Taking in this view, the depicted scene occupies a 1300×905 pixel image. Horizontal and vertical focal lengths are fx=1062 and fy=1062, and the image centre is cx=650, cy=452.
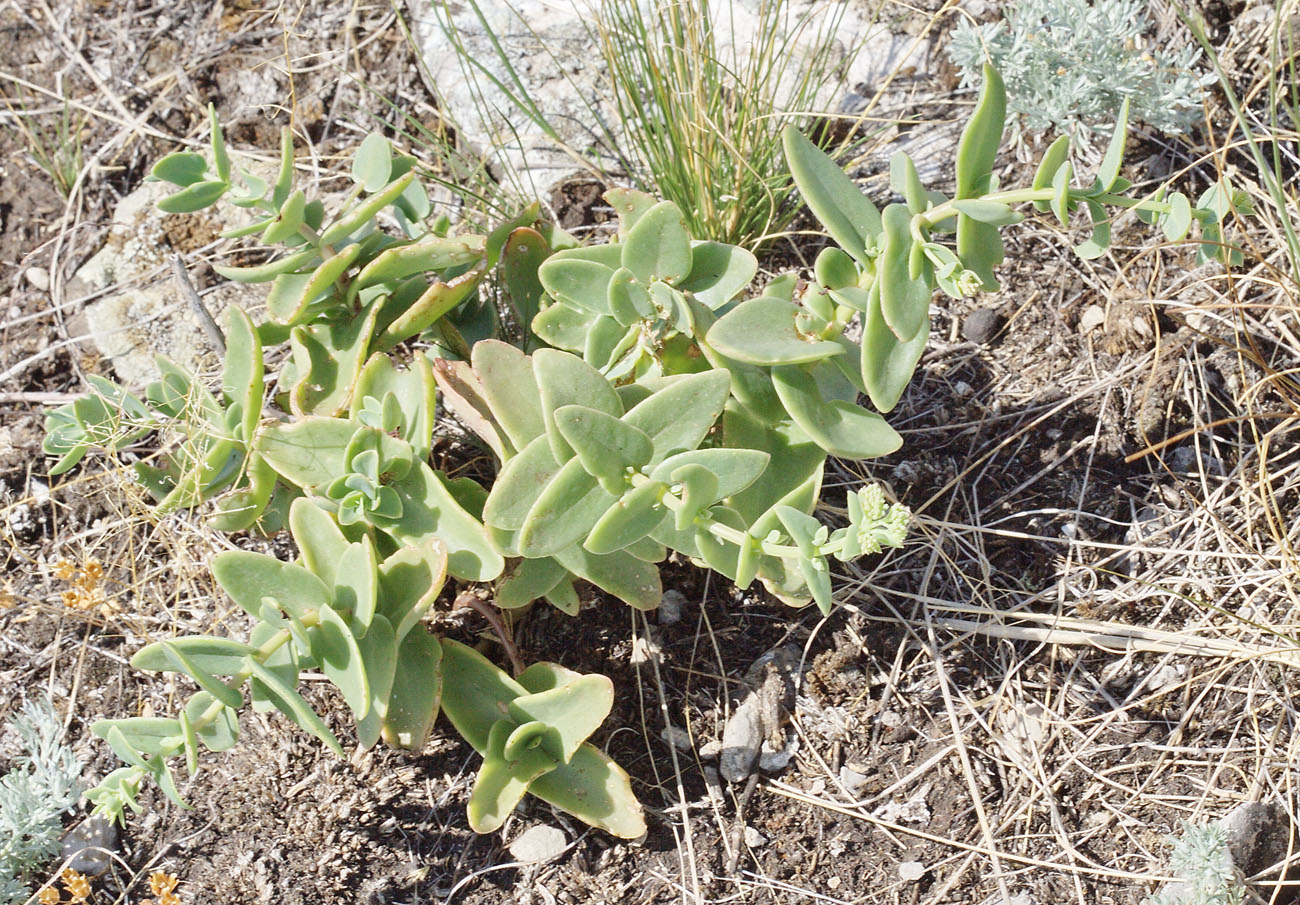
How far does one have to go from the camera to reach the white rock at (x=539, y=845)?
2.13 m

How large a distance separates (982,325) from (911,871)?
4.21 ft

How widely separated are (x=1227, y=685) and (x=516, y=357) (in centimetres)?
158

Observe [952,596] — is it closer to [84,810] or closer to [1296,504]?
[1296,504]

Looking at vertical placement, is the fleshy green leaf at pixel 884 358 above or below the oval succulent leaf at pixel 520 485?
above

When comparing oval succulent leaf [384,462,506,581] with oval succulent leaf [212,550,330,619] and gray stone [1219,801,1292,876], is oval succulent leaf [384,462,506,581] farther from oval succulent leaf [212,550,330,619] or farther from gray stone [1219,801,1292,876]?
gray stone [1219,801,1292,876]

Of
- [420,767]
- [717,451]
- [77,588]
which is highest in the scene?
[717,451]

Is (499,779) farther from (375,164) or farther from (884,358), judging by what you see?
(375,164)

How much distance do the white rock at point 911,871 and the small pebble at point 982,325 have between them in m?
1.24

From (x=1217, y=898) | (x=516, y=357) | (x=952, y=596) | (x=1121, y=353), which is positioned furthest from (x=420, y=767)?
(x=1121, y=353)

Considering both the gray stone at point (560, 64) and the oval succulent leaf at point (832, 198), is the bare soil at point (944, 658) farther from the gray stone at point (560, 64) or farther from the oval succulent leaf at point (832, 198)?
the oval succulent leaf at point (832, 198)

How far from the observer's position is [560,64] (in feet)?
9.95

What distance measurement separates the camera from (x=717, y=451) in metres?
1.71

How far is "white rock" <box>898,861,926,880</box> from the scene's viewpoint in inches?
82.0

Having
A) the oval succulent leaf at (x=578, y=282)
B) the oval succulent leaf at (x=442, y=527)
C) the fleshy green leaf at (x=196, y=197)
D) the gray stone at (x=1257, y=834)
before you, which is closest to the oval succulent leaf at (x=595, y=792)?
the oval succulent leaf at (x=442, y=527)
